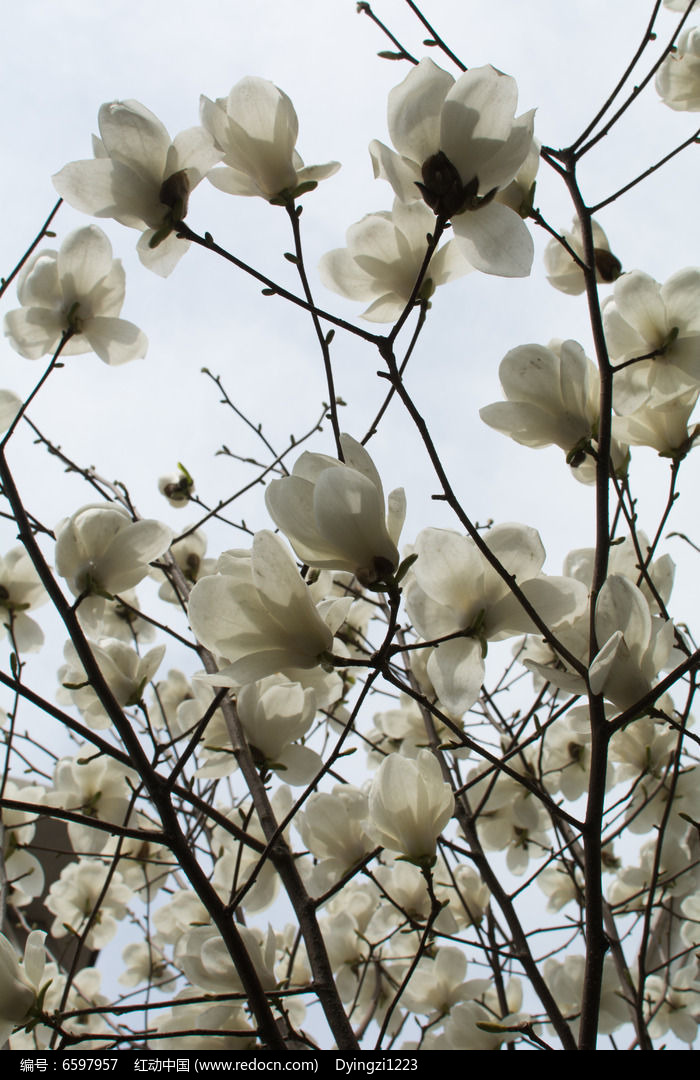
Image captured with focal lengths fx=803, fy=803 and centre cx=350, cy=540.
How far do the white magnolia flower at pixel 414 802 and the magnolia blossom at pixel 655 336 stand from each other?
63 centimetres

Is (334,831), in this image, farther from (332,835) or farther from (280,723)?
(280,723)

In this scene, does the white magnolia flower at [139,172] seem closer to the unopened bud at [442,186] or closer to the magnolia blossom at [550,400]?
the unopened bud at [442,186]

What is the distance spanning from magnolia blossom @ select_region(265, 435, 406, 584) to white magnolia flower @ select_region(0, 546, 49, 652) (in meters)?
1.15

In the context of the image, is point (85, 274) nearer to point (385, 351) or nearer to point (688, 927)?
point (385, 351)

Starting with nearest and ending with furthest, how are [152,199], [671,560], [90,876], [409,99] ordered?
[409,99] < [152,199] < [671,560] < [90,876]

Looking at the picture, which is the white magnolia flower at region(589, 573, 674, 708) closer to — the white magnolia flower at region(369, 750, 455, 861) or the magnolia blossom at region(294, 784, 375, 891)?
the white magnolia flower at region(369, 750, 455, 861)

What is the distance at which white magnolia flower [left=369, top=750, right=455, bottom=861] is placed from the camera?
1187mm

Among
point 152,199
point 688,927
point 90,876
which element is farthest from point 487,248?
point 688,927

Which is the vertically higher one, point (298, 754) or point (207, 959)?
point (298, 754)

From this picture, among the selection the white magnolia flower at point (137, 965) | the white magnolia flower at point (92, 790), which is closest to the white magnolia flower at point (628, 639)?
the white magnolia flower at point (92, 790)

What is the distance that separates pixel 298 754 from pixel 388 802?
0.73 ft

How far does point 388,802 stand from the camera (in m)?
1.19

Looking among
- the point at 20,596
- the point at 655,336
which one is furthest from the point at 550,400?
the point at 20,596
